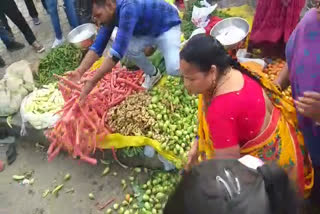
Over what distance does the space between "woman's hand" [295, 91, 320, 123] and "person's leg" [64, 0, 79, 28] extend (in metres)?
4.28

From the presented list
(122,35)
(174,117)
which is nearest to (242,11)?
(174,117)

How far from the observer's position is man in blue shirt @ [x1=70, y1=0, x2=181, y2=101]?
3.27 m

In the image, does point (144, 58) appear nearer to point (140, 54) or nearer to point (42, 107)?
point (140, 54)

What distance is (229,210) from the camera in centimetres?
114

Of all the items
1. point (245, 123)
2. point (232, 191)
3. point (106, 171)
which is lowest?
point (106, 171)

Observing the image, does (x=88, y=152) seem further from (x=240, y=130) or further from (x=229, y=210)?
(x=229, y=210)

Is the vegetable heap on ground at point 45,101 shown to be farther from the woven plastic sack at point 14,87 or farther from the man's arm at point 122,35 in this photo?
the man's arm at point 122,35

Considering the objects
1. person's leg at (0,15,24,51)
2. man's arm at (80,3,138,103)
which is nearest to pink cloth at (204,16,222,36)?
man's arm at (80,3,138,103)

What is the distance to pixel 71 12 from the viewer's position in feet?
18.8

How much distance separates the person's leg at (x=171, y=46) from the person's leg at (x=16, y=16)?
264 centimetres

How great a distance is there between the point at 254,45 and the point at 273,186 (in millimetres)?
3530

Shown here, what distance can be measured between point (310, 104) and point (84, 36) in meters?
3.51

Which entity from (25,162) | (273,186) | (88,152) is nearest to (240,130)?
(273,186)

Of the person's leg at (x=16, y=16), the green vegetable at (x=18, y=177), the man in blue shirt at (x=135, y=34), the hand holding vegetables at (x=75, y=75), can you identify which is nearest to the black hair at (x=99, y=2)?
the man in blue shirt at (x=135, y=34)
